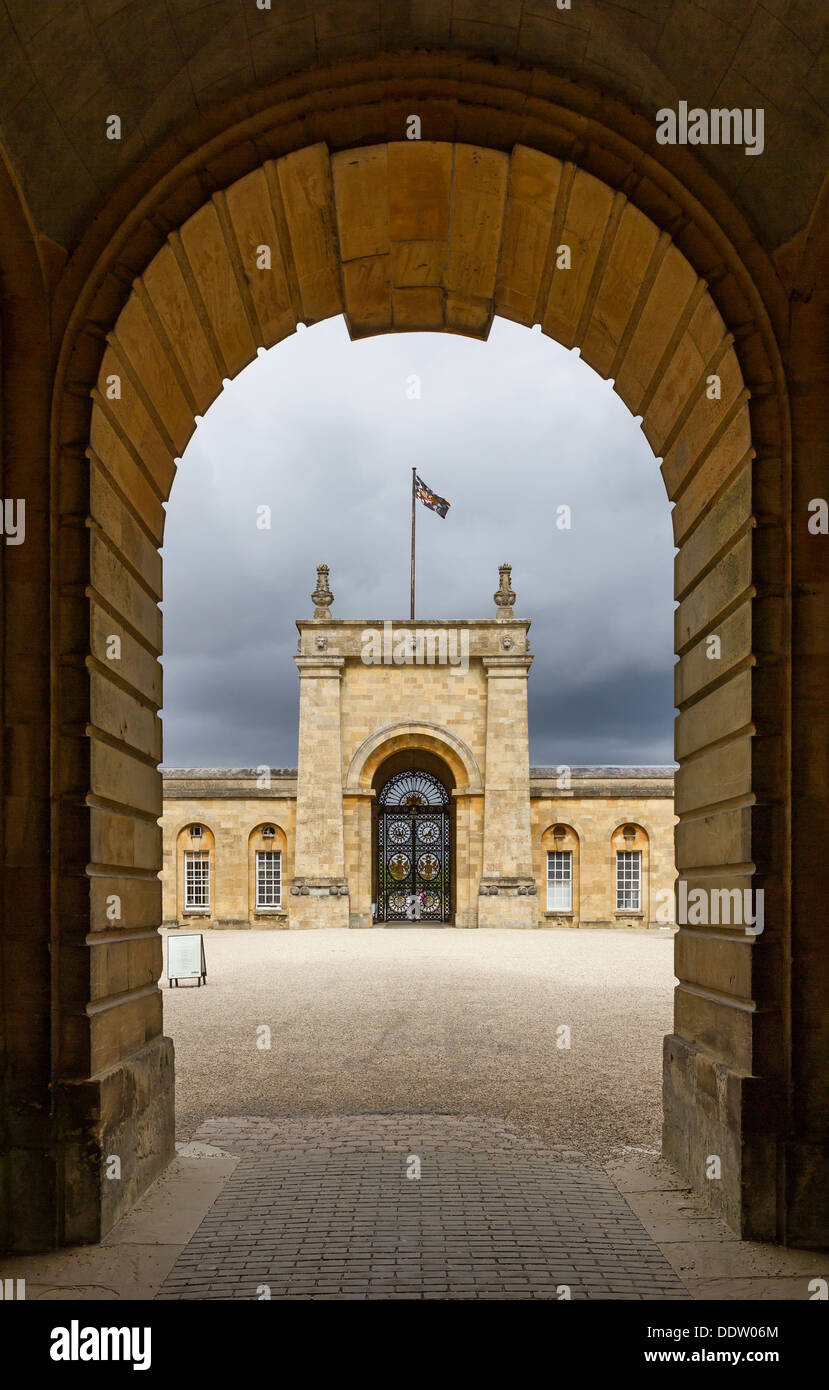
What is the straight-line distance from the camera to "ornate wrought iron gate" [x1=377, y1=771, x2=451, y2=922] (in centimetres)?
3400

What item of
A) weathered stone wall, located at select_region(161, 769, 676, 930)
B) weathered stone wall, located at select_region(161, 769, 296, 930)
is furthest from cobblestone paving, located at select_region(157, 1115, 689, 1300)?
weathered stone wall, located at select_region(161, 769, 296, 930)

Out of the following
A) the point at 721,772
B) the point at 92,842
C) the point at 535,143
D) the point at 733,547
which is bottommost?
the point at 92,842

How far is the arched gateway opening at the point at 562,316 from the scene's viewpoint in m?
4.98

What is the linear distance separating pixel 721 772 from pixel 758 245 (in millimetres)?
2898

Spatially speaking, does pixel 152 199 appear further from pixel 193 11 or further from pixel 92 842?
pixel 92 842

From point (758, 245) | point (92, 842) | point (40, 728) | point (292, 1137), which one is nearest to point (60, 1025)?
point (92, 842)

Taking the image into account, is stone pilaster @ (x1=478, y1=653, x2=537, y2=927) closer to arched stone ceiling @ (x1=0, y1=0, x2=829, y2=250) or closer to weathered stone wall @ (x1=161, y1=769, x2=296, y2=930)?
weathered stone wall @ (x1=161, y1=769, x2=296, y2=930)

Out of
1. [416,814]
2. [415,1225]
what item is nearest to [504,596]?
[416,814]

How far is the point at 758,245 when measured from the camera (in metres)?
5.24

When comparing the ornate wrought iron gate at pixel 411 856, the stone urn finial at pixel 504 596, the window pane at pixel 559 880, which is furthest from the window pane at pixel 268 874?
the stone urn finial at pixel 504 596

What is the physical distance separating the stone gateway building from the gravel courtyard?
999cm

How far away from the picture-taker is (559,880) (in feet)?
111

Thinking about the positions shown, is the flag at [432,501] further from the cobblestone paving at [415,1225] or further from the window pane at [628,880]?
the cobblestone paving at [415,1225]

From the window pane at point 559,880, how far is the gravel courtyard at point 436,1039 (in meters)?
12.2
